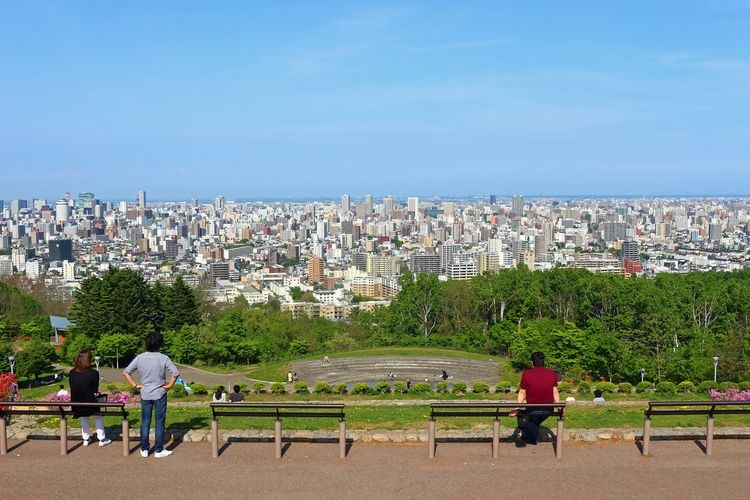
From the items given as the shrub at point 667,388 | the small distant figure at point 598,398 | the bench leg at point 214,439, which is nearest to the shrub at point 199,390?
the small distant figure at point 598,398

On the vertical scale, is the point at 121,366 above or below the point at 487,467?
below

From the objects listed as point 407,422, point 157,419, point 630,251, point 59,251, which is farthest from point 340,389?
point 59,251

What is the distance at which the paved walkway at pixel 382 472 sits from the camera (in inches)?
237

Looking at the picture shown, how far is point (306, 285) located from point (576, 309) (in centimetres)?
7464

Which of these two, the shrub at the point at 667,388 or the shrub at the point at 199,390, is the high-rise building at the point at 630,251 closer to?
the shrub at the point at 667,388

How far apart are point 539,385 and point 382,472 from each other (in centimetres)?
170

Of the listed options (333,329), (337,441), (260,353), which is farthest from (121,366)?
(337,441)

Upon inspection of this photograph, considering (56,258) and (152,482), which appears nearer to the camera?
(152,482)

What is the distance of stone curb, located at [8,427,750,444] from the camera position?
7.49 meters

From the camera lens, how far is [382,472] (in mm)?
6500

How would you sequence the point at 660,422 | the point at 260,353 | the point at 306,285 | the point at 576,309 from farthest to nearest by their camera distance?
the point at 306,285
the point at 576,309
the point at 260,353
the point at 660,422

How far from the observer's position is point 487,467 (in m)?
6.62

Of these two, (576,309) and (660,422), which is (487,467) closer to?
(660,422)

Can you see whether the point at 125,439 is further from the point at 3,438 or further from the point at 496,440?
the point at 496,440
